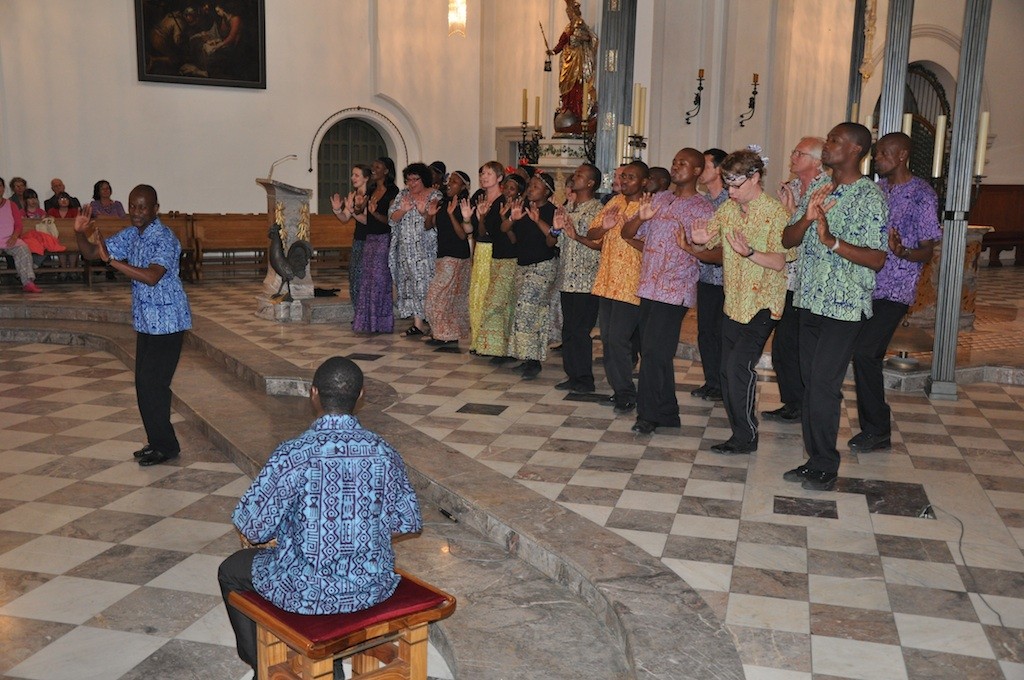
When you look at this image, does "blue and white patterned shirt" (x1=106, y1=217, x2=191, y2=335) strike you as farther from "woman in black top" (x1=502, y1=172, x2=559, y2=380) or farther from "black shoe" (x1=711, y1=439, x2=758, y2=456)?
"black shoe" (x1=711, y1=439, x2=758, y2=456)

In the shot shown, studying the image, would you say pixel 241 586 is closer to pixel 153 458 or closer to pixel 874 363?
pixel 153 458

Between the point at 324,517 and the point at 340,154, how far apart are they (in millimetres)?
14971

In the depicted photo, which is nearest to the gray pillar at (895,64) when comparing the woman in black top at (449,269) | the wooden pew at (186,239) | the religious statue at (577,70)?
the woman in black top at (449,269)

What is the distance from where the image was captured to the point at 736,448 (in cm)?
536

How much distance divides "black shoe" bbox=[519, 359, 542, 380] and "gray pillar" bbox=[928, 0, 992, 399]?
2.81 metres

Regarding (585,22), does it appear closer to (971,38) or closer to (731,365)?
(971,38)

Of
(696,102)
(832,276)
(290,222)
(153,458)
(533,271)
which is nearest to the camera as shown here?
(832,276)

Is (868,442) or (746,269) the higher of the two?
(746,269)

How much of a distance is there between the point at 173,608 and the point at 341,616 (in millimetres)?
1433

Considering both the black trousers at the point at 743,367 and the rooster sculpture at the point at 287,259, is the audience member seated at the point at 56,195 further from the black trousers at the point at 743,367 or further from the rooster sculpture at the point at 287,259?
the black trousers at the point at 743,367

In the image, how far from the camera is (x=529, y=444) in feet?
18.1

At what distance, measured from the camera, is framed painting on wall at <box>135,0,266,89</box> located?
14531mm

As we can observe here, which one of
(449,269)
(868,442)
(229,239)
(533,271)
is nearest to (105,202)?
(229,239)

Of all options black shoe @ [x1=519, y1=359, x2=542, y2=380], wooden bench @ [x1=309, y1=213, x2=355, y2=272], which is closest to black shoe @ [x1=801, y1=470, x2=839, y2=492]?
black shoe @ [x1=519, y1=359, x2=542, y2=380]
